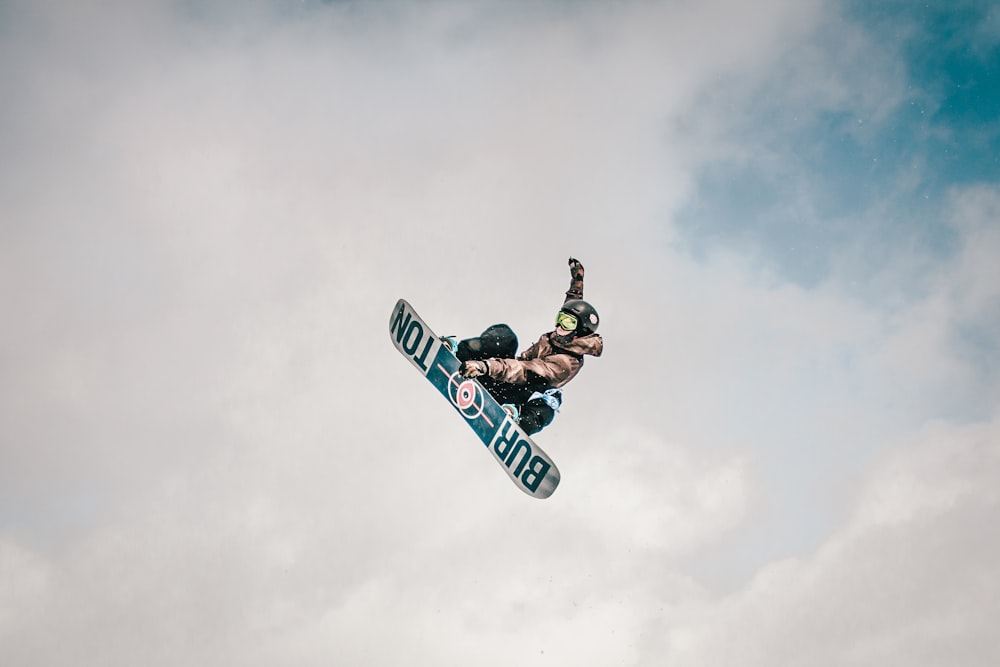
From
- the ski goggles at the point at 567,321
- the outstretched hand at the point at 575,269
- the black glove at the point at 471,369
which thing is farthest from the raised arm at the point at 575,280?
the black glove at the point at 471,369

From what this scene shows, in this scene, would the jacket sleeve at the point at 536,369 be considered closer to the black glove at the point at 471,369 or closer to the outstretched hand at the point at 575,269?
the black glove at the point at 471,369

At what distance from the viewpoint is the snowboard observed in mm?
12641

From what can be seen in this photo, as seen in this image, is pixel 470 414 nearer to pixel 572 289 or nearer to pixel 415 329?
pixel 415 329

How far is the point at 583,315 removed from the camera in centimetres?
1272

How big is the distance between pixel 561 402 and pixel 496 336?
5.30ft

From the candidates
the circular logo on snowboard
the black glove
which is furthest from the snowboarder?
the black glove

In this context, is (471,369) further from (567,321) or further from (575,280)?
(575,280)

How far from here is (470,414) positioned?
12727 mm

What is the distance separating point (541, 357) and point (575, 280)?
6.95ft

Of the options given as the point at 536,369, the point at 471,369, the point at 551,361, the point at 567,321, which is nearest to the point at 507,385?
the point at 536,369

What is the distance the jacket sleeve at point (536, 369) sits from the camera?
12016 mm

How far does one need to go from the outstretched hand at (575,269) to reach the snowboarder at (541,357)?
165cm

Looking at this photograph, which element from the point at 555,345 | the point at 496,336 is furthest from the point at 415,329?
the point at 555,345

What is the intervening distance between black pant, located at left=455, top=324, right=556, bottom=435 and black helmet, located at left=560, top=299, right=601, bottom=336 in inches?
41.2
